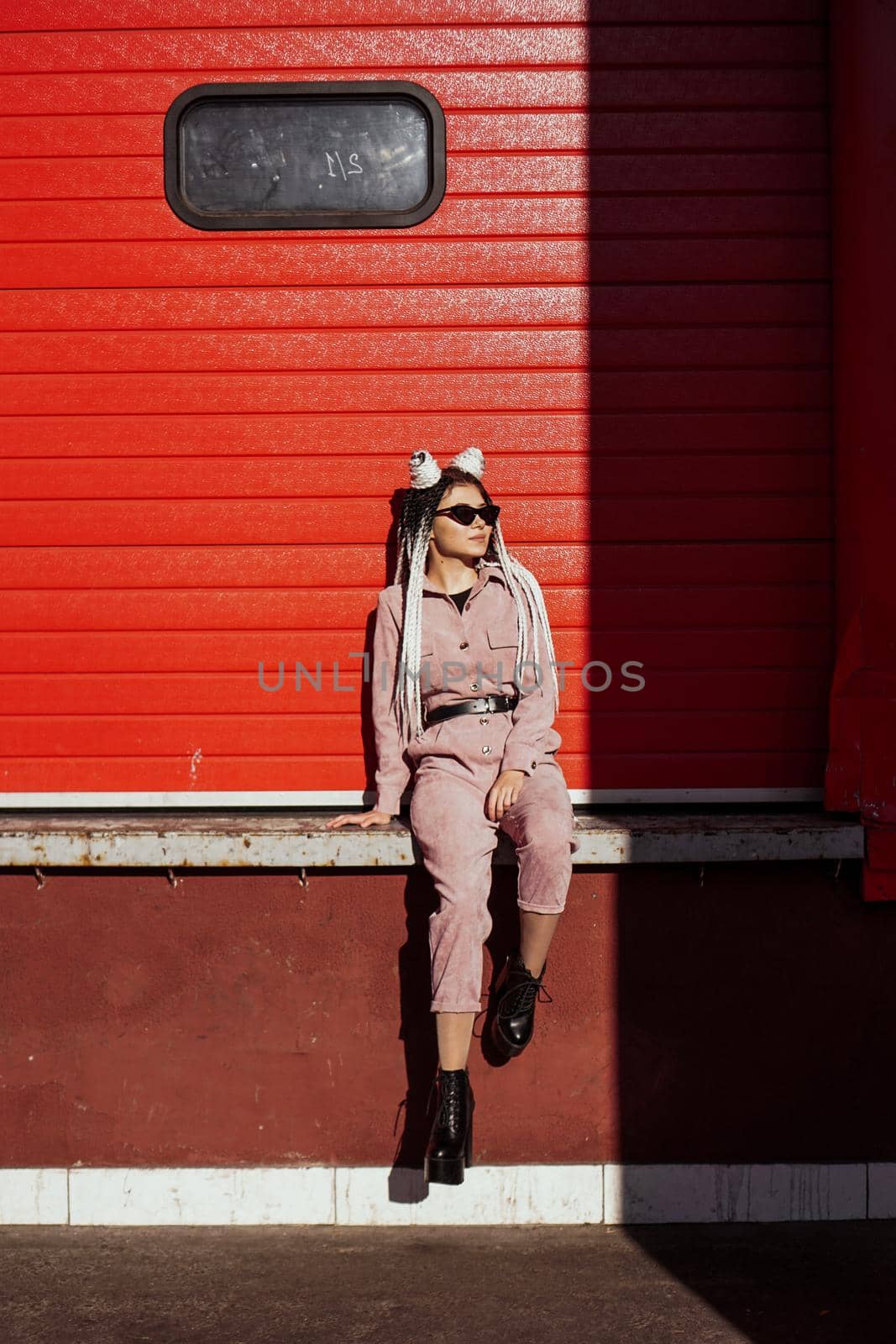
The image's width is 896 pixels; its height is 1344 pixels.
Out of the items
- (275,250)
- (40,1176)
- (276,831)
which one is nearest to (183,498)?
(275,250)

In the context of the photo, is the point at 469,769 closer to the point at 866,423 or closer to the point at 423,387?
the point at 423,387

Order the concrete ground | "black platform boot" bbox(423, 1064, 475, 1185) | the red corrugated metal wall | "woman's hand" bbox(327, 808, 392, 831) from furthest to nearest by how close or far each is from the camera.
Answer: the red corrugated metal wall
"woman's hand" bbox(327, 808, 392, 831)
"black platform boot" bbox(423, 1064, 475, 1185)
the concrete ground

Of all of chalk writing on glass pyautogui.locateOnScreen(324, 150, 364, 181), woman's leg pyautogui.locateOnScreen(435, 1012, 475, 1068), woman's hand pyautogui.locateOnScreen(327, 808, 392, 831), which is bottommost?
woman's leg pyautogui.locateOnScreen(435, 1012, 475, 1068)

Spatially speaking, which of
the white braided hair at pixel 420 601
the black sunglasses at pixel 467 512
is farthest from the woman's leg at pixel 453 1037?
the black sunglasses at pixel 467 512

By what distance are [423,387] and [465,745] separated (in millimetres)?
1257

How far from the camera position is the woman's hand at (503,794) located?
11.6 ft

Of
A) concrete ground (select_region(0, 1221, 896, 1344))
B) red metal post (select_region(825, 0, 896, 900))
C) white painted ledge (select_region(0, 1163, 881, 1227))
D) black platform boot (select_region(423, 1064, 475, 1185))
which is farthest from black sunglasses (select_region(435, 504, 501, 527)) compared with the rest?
concrete ground (select_region(0, 1221, 896, 1344))

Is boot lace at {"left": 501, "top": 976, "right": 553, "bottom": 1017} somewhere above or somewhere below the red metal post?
below

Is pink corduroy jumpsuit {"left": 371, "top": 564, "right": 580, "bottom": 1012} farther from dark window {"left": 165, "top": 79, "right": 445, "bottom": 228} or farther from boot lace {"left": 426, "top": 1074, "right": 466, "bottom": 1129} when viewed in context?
dark window {"left": 165, "top": 79, "right": 445, "bottom": 228}

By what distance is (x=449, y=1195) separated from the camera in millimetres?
3787

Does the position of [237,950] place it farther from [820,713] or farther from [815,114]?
[815,114]

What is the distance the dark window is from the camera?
12.9 ft

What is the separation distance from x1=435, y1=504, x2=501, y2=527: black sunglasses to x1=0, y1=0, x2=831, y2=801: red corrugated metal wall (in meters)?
0.24

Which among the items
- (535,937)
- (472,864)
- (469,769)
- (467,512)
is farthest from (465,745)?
(467,512)
